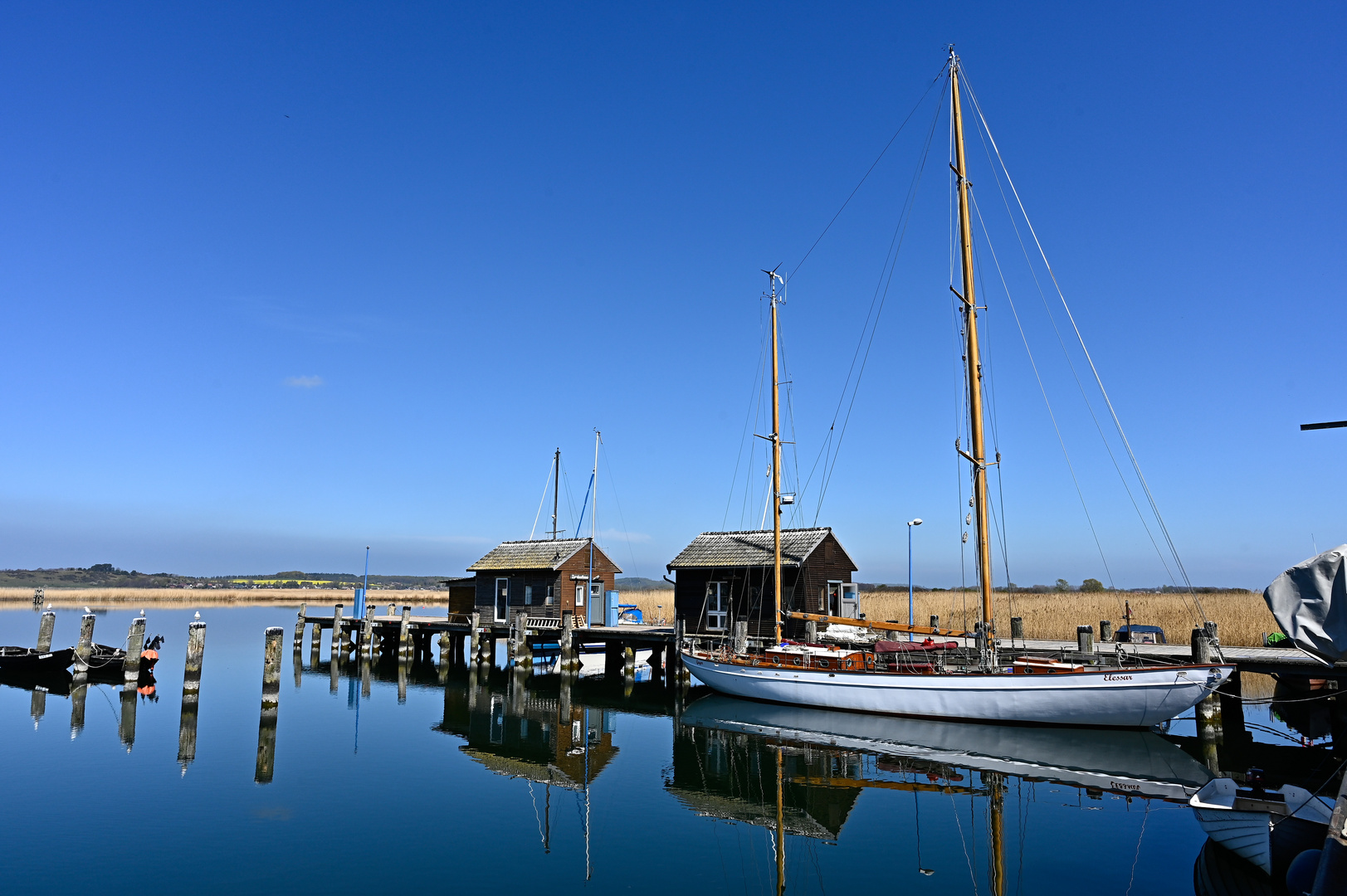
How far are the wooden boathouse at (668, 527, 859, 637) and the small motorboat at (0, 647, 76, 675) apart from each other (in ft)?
88.1

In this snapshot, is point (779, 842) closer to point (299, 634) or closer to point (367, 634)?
point (367, 634)

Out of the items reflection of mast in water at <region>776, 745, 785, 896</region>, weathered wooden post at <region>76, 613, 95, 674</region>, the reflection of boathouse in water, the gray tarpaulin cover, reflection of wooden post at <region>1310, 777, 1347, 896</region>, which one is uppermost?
the gray tarpaulin cover

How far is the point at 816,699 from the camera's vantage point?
2761cm

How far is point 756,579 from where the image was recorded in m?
38.3

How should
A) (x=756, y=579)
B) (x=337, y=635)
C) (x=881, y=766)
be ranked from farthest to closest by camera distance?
(x=337, y=635) → (x=756, y=579) → (x=881, y=766)

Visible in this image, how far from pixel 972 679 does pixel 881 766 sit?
17.8 ft

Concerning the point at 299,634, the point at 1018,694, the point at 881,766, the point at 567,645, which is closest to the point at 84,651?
the point at 299,634

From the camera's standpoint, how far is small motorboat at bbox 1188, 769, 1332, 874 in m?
11.6

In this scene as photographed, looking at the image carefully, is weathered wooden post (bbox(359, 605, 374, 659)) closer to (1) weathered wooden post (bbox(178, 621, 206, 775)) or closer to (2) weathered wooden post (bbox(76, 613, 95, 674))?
(2) weathered wooden post (bbox(76, 613, 95, 674))

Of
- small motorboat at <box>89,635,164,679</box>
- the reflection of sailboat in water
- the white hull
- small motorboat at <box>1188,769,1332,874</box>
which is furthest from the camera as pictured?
small motorboat at <box>89,635,164,679</box>

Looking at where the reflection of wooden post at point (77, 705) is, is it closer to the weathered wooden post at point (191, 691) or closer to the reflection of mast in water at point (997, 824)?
the weathered wooden post at point (191, 691)

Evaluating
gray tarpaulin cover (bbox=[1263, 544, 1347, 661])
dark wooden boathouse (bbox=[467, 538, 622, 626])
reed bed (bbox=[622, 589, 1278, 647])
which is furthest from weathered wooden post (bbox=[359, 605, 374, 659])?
gray tarpaulin cover (bbox=[1263, 544, 1347, 661])

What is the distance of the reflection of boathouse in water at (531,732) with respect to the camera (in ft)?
67.8

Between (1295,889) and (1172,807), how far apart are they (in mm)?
6374
